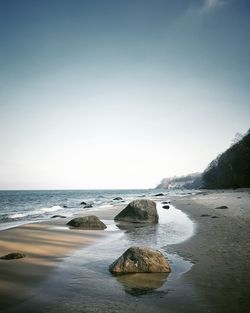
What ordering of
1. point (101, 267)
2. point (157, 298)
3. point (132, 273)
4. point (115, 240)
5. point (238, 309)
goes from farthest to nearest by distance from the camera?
point (115, 240), point (101, 267), point (132, 273), point (157, 298), point (238, 309)

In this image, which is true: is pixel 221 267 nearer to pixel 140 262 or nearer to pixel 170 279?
pixel 170 279

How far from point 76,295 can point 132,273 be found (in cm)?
168

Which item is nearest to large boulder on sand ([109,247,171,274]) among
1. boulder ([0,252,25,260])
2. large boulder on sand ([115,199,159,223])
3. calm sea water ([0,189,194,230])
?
boulder ([0,252,25,260])

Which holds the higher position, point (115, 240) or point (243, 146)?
point (243, 146)

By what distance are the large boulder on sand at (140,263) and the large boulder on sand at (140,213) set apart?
1013 cm

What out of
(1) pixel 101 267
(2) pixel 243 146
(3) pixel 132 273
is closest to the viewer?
(3) pixel 132 273

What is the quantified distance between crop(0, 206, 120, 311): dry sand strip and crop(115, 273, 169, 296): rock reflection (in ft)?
6.18

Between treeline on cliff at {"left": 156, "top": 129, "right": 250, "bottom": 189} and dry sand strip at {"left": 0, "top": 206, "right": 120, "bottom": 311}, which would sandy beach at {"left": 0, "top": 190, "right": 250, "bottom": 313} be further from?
treeline on cliff at {"left": 156, "top": 129, "right": 250, "bottom": 189}

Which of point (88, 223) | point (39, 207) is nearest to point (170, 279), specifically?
point (88, 223)

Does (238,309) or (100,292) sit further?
(100,292)

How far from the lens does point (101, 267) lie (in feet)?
23.3

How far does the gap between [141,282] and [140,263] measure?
702 millimetres

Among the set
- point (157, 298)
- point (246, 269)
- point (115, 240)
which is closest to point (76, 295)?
point (157, 298)

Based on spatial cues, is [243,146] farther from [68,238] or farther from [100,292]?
[100,292]
